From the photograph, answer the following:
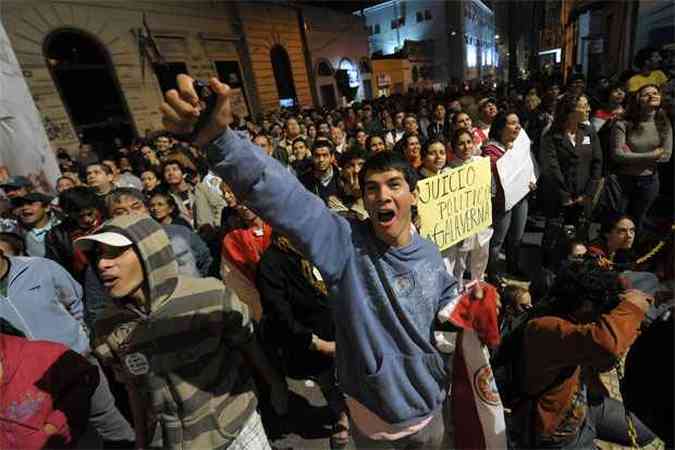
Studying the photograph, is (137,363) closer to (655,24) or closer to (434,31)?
(655,24)

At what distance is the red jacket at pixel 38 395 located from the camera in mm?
1491

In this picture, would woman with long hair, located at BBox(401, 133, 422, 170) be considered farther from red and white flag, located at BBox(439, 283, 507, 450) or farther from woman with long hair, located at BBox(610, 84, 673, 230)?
red and white flag, located at BBox(439, 283, 507, 450)

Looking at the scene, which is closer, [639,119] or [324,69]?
[639,119]

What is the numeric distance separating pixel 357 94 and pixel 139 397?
2646 centimetres

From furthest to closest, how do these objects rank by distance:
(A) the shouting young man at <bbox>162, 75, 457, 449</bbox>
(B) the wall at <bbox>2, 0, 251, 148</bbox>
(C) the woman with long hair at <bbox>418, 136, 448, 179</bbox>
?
1. (B) the wall at <bbox>2, 0, 251, 148</bbox>
2. (C) the woman with long hair at <bbox>418, 136, 448, 179</bbox>
3. (A) the shouting young man at <bbox>162, 75, 457, 449</bbox>

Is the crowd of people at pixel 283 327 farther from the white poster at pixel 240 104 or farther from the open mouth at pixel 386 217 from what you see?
the white poster at pixel 240 104

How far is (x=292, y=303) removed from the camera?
6.97ft

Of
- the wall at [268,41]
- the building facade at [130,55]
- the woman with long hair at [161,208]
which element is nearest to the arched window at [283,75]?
the building facade at [130,55]

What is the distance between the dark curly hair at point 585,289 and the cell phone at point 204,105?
67.4 inches

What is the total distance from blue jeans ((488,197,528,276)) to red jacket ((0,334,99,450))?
3632 millimetres

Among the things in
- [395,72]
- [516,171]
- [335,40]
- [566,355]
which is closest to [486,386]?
[566,355]

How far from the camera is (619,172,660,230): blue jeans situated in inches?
155

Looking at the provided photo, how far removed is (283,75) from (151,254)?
1945 cm

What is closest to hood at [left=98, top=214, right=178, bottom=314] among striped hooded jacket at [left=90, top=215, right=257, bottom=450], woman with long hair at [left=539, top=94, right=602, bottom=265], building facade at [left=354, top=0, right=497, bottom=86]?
striped hooded jacket at [left=90, top=215, right=257, bottom=450]
